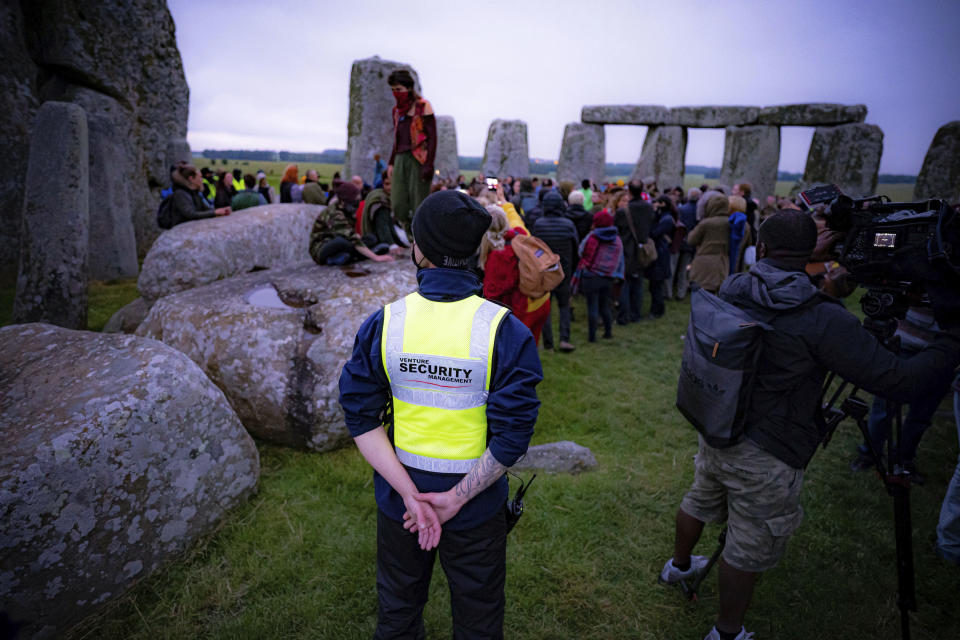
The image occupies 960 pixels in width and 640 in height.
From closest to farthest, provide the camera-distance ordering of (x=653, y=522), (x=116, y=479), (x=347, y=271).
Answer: (x=116, y=479), (x=653, y=522), (x=347, y=271)

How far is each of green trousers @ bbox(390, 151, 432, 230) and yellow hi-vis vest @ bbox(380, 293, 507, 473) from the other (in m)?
4.24

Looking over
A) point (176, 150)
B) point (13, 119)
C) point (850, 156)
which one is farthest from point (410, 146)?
point (850, 156)

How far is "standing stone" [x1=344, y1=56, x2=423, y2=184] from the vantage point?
1241 cm

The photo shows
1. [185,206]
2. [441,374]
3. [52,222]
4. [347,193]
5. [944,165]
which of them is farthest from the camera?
[944,165]

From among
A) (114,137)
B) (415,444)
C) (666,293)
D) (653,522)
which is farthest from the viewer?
(666,293)

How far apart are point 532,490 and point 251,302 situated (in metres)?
2.64

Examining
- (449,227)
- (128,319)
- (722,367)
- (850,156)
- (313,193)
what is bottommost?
(128,319)

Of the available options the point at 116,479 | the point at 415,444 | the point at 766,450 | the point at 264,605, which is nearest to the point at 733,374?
the point at 766,450

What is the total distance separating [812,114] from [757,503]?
53.1 ft

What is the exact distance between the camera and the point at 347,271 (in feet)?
15.0

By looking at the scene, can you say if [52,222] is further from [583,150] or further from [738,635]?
[583,150]

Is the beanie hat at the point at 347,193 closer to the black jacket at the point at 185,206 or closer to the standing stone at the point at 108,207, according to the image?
the black jacket at the point at 185,206

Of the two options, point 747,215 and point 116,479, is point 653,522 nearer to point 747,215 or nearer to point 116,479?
point 116,479

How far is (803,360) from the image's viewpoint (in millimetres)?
1941
